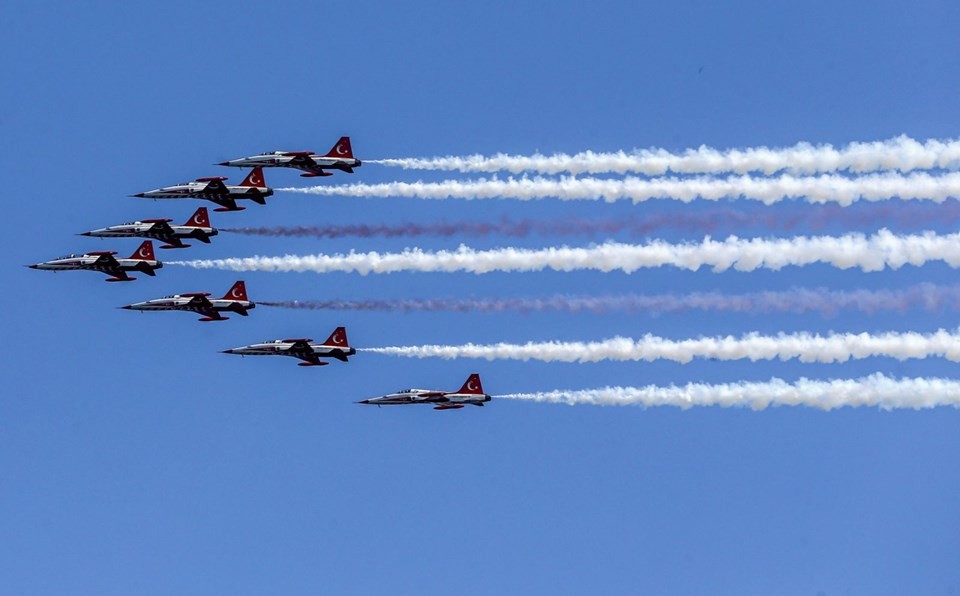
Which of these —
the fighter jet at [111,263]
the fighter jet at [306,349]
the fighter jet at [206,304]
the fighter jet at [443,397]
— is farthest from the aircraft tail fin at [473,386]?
the fighter jet at [111,263]

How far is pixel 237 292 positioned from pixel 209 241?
3.00 metres

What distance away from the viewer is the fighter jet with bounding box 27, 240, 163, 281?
81.7 meters

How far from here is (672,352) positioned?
67438mm

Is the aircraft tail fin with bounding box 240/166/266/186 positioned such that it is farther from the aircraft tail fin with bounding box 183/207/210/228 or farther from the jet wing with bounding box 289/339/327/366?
the jet wing with bounding box 289/339/327/366

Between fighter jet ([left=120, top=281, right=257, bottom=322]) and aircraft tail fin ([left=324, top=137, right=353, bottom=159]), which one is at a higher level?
aircraft tail fin ([left=324, top=137, right=353, bottom=159])

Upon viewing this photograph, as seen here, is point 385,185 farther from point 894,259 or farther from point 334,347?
point 894,259

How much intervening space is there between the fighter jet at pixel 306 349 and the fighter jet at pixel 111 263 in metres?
5.23

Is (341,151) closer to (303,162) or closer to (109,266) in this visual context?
(303,162)

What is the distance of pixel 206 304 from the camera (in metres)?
81.2

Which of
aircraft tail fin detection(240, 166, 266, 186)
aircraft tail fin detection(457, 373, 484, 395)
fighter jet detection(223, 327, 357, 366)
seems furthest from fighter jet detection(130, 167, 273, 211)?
aircraft tail fin detection(457, 373, 484, 395)

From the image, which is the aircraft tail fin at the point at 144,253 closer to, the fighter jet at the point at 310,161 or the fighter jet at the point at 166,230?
the fighter jet at the point at 166,230

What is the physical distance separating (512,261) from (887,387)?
57.7ft

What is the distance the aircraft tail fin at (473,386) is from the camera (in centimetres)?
7550

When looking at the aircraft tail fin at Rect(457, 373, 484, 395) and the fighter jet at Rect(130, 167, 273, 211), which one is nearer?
the aircraft tail fin at Rect(457, 373, 484, 395)
